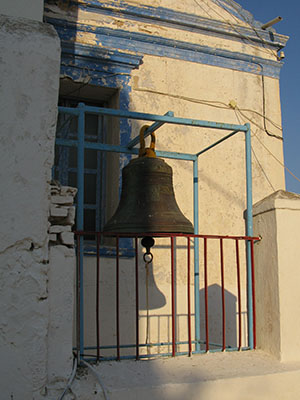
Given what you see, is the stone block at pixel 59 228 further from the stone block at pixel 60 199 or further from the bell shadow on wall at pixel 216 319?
the bell shadow on wall at pixel 216 319

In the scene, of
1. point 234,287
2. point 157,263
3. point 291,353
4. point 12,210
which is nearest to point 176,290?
point 157,263

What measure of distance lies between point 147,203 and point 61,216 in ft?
2.37

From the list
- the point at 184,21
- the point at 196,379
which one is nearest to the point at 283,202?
the point at 196,379

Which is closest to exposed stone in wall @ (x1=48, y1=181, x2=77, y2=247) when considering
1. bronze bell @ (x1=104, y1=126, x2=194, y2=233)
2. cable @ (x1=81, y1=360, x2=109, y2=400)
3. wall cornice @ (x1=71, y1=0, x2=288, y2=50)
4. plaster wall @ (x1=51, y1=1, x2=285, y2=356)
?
bronze bell @ (x1=104, y1=126, x2=194, y2=233)

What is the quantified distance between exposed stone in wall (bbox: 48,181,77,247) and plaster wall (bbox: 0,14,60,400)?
0.39 feet

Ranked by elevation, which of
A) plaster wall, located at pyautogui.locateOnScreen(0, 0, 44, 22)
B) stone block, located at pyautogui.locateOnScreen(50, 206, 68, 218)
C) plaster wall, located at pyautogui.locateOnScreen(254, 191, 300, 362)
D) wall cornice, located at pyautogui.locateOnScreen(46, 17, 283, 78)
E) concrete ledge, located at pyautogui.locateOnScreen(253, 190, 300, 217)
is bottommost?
plaster wall, located at pyautogui.locateOnScreen(254, 191, 300, 362)

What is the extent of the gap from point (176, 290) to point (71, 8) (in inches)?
122

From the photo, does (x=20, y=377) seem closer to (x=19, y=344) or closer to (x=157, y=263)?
(x=19, y=344)

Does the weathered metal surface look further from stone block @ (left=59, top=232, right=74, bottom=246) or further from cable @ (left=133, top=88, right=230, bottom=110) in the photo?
cable @ (left=133, top=88, right=230, bottom=110)

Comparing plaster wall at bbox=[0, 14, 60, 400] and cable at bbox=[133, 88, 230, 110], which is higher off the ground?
cable at bbox=[133, 88, 230, 110]

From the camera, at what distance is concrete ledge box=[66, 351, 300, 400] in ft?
7.98

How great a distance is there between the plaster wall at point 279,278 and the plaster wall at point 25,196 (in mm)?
1510

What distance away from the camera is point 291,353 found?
2.98 meters

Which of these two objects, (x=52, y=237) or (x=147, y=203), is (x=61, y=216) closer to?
(x=52, y=237)
